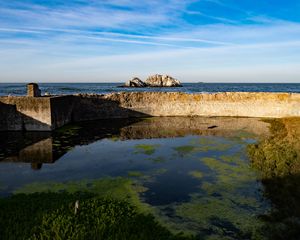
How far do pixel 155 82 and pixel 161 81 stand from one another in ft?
12.3

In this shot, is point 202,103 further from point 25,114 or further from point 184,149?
point 25,114

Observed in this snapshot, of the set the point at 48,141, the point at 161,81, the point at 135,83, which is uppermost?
the point at 161,81

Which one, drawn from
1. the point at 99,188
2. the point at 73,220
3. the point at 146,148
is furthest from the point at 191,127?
the point at 73,220

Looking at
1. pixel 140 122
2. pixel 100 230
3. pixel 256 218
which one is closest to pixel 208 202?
pixel 256 218

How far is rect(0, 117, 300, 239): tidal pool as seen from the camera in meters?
10.1

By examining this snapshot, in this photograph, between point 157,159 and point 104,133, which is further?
point 104,133

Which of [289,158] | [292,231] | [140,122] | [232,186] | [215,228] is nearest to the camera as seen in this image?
[292,231]

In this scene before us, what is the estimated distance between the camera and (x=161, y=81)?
138 meters

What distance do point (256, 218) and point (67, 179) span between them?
7.78 meters

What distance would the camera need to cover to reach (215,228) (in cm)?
952

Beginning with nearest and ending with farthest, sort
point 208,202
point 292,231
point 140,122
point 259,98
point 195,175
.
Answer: point 292,231, point 208,202, point 195,175, point 140,122, point 259,98

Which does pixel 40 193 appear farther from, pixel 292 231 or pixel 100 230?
pixel 292 231

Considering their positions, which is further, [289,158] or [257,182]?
[289,158]

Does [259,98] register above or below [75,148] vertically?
above
